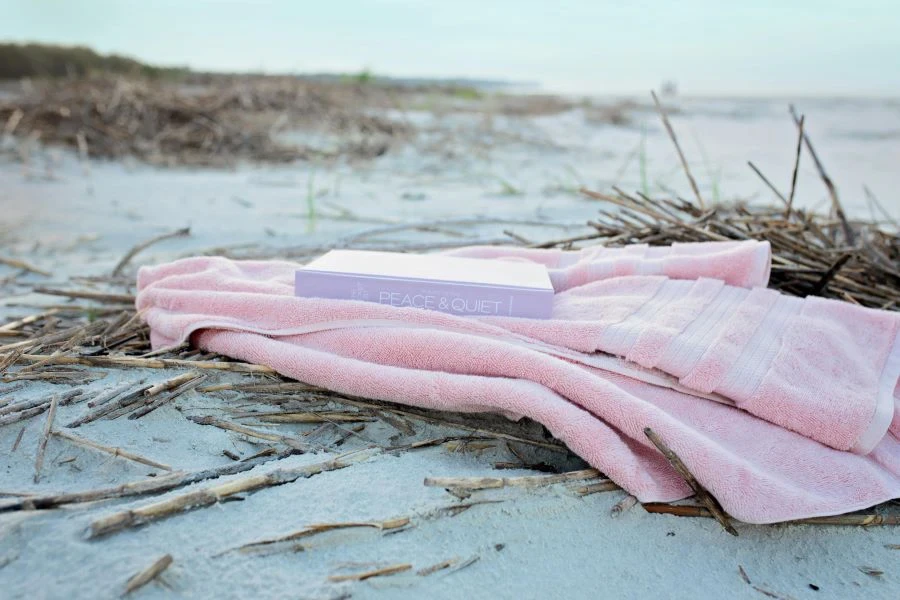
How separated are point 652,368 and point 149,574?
2.81ft

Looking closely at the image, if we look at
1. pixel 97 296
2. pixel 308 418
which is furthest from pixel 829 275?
pixel 97 296

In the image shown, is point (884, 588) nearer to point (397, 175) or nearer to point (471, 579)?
point (471, 579)

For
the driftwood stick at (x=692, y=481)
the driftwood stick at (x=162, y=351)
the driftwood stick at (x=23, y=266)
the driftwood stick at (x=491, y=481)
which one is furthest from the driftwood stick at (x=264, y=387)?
the driftwood stick at (x=23, y=266)

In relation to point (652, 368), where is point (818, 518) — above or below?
below

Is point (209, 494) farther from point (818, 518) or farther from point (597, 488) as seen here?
point (818, 518)

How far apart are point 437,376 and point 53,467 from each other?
23.5 inches

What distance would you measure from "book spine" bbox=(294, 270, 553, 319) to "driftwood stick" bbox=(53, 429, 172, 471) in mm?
502

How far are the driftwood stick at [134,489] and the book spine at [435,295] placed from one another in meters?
0.44

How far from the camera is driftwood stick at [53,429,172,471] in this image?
110 cm

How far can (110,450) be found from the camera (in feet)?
3.65

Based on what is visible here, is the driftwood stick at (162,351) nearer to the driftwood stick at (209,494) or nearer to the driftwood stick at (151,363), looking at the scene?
the driftwood stick at (151,363)

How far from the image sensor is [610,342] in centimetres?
132

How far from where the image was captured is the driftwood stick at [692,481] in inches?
43.2

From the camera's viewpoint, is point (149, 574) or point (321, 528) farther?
point (321, 528)
